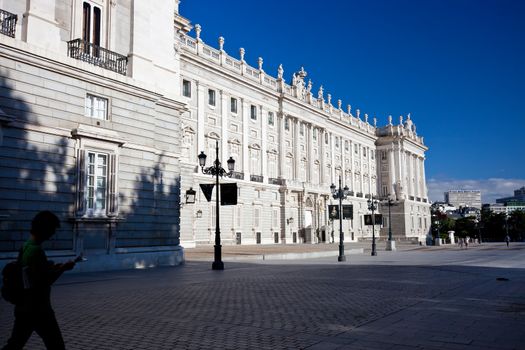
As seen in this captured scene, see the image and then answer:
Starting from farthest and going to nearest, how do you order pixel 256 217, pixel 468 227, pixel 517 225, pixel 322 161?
pixel 517 225 < pixel 468 227 < pixel 322 161 < pixel 256 217

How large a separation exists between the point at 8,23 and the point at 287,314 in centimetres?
1280

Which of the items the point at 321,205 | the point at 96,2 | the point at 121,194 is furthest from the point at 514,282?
the point at 321,205

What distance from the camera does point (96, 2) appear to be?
19031 millimetres

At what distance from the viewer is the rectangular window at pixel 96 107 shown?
1789 cm

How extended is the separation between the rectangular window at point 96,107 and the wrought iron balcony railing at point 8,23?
3243 millimetres

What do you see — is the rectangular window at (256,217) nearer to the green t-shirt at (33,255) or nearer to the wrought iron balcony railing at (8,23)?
the wrought iron balcony railing at (8,23)

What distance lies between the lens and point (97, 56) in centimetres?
1848

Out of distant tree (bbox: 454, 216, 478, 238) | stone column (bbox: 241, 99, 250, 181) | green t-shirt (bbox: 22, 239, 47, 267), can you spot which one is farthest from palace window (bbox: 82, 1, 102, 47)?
distant tree (bbox: 454, 216, 478, 238)

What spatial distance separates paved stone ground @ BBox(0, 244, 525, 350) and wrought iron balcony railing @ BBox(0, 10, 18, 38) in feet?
25.9

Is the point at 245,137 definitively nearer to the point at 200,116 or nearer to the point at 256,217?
the point at 200,116

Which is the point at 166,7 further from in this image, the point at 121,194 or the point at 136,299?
the point at 136,299

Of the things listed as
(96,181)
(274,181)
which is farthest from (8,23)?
(274,181)

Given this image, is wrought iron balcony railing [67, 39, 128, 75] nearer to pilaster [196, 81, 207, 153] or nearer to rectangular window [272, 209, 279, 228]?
pilaster [196, 81, 207, 153]

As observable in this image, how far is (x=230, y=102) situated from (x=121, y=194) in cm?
3285
